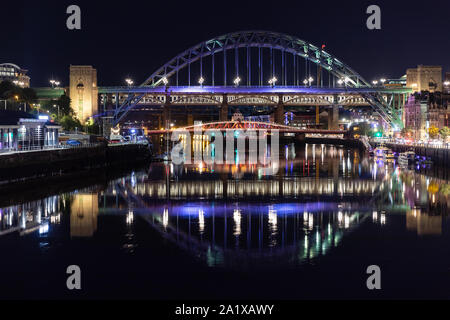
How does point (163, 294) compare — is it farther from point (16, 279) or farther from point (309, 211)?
point (309, 211)

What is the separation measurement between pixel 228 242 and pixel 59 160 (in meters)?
22.8

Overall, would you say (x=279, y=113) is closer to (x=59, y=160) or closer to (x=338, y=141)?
(x=338, y=141)

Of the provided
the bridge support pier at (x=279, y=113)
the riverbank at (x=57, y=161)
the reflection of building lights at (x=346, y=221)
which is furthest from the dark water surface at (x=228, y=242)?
the bridge support pier at (x=279, y=113)

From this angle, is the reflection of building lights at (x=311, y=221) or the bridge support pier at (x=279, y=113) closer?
the reflection of building lights at (x=311, y=221)

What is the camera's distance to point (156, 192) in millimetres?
33594

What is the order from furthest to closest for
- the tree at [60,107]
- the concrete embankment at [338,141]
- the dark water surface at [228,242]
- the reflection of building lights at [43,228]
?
the concrete embankment at [338,141] < the tree at [60,107] < the reflection of building lights at [43,228] < the dark water surface at [228,242]

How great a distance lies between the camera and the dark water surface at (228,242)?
1495 centimetres

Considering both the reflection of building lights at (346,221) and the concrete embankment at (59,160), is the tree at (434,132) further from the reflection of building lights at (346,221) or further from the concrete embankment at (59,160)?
the reflection of building lights at (346,221)

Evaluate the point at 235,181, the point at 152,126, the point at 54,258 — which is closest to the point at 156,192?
the point at 235,181

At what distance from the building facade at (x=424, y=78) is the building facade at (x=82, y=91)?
47975mm

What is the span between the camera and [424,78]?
95.3 metres

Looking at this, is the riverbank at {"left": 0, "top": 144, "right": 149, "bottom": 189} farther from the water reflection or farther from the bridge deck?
the bridge deck

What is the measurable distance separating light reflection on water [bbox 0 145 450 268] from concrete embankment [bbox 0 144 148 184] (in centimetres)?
349

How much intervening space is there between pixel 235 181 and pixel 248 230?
56.9 feet
